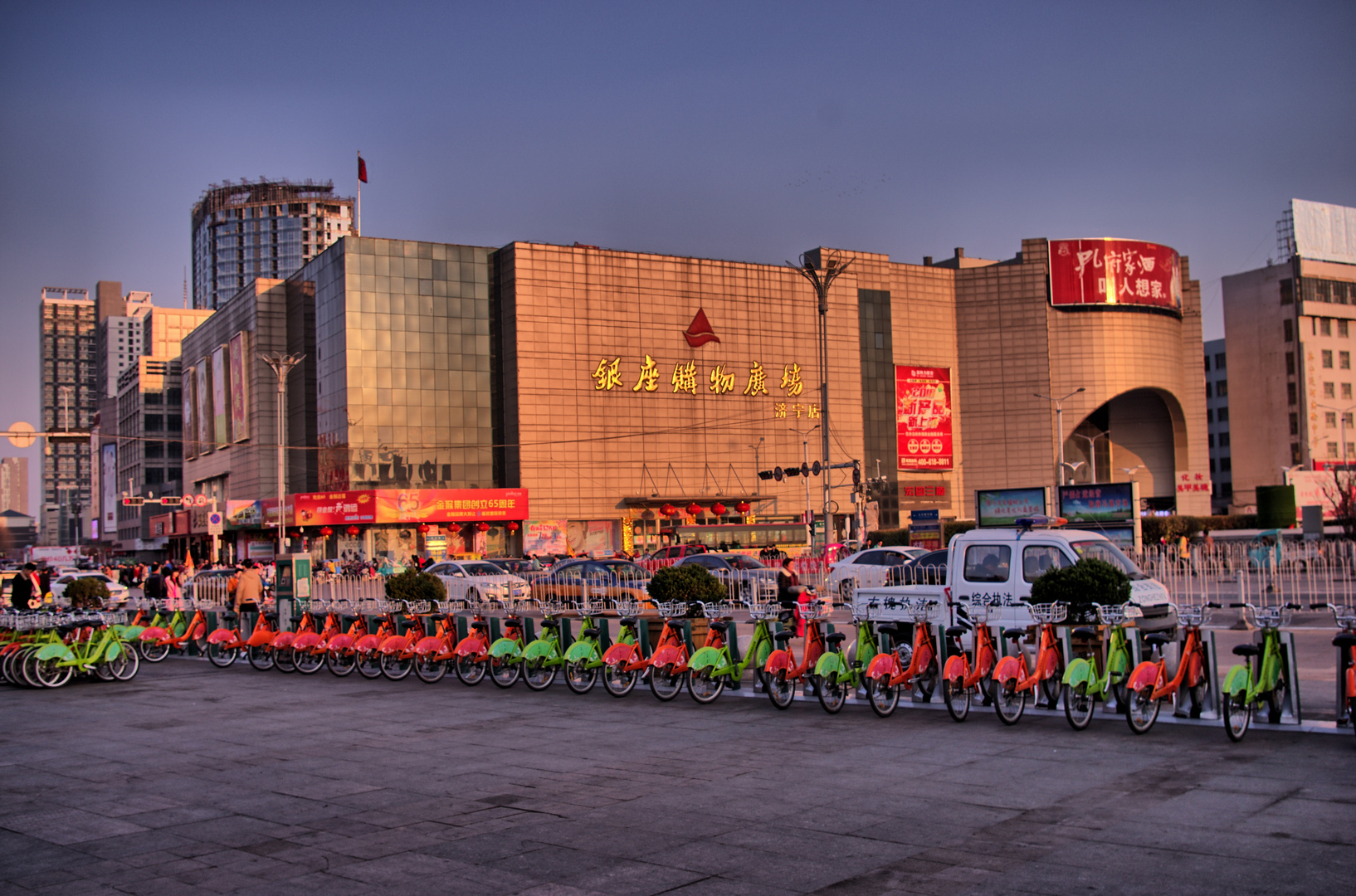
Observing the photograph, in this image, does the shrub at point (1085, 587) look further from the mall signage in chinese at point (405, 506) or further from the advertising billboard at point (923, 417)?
the advertising billboard at point (923, 417)

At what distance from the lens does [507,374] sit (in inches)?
2864

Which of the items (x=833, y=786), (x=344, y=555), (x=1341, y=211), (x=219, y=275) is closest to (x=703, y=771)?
(x=833, y=786)

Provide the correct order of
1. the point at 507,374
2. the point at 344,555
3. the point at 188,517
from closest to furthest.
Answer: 1. the point at 344,555
2. the point at 507,374
3. the point at 188,517

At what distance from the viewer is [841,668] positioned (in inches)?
505

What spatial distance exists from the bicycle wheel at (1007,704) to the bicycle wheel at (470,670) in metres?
7.72

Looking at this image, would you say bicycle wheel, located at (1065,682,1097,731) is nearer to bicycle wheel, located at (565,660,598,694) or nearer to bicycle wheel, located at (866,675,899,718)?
bicycle wheel, located at (866,675,899,718)

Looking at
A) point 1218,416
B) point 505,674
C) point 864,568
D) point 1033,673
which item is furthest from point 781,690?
point 1218,416

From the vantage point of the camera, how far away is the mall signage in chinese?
2559 inches

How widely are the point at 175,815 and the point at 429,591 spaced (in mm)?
12020

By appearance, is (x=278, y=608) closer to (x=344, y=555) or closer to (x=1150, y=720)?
(x=1150, y=720)

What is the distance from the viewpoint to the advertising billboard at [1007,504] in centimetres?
3584

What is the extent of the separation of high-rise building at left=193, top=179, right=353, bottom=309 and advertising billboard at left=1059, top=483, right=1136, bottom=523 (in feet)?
503

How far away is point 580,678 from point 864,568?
695 inches

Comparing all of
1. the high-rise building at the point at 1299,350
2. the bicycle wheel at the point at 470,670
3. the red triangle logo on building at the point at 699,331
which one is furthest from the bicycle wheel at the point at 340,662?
the high-rise building at the point at 1299,350
